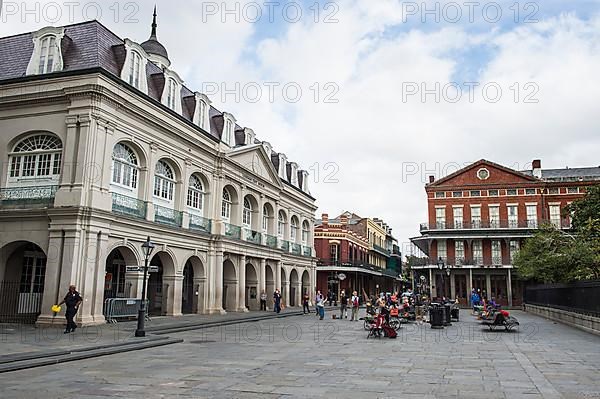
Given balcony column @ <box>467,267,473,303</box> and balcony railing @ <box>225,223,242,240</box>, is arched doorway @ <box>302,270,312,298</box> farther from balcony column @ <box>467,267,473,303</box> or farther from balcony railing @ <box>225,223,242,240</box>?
balcony column @ <box>467,267,473,303</box>

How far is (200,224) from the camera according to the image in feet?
89.2

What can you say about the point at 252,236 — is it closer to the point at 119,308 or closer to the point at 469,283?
the point at 119,308

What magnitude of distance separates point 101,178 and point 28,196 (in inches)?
121

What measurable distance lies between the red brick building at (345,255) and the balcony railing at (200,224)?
21.7 m

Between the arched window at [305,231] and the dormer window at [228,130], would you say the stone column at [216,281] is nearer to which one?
the dormer window at [228,130]

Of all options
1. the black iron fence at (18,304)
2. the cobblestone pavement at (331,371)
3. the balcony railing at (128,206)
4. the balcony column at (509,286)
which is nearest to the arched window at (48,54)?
the balcony railing at (128,206)

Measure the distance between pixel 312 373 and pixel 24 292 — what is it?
52.3ft

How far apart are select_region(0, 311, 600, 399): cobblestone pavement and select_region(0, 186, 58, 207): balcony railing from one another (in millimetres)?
8730

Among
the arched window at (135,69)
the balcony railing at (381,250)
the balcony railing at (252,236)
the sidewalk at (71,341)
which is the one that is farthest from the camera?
the balcony railing at (381,250)

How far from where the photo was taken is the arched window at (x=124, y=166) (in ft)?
70.8

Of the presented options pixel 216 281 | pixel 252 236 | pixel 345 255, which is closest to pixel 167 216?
pixel 216 281

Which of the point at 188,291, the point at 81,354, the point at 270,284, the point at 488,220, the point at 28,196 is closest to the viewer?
the point at 81,354

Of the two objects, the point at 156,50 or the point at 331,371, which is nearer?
the point at 331,371

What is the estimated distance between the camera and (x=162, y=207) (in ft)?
78.6
